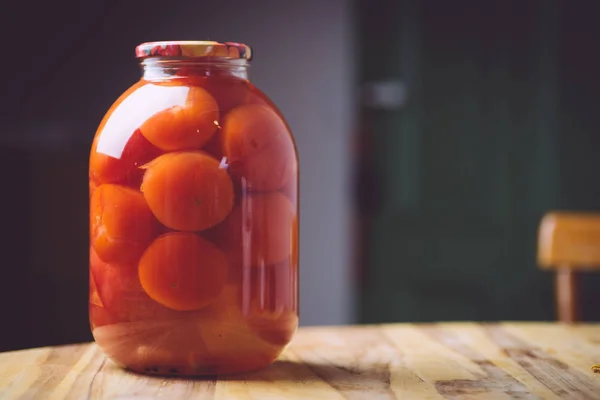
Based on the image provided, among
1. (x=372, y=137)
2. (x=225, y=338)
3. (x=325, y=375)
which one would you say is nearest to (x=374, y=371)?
(x=325, y=375)

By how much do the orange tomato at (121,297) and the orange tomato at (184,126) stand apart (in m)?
0.10

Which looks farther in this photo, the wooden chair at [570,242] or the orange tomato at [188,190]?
the wooden chair at [570,242]

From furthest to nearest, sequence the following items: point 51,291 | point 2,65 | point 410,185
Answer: point 410,185 < point 2,65 < point 51,291

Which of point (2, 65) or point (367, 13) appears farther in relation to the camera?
point (367, 13)

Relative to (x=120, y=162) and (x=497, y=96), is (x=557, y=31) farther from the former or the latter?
(x=120, y=162)

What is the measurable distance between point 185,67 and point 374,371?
1.02ft

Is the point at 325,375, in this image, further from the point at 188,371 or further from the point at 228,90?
the point at 228,90

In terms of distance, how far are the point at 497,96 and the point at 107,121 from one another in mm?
2182

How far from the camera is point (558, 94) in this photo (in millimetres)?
2604

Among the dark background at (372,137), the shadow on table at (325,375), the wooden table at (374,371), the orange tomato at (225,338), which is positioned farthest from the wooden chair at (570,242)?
the dark background at (372,137)

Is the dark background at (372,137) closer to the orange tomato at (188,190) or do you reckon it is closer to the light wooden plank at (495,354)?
the light wooden plank at (495,354)

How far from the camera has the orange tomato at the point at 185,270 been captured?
667 millimetres

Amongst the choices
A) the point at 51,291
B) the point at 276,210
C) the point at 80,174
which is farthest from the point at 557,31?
the point at 276,210

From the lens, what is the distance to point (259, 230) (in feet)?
2.27
